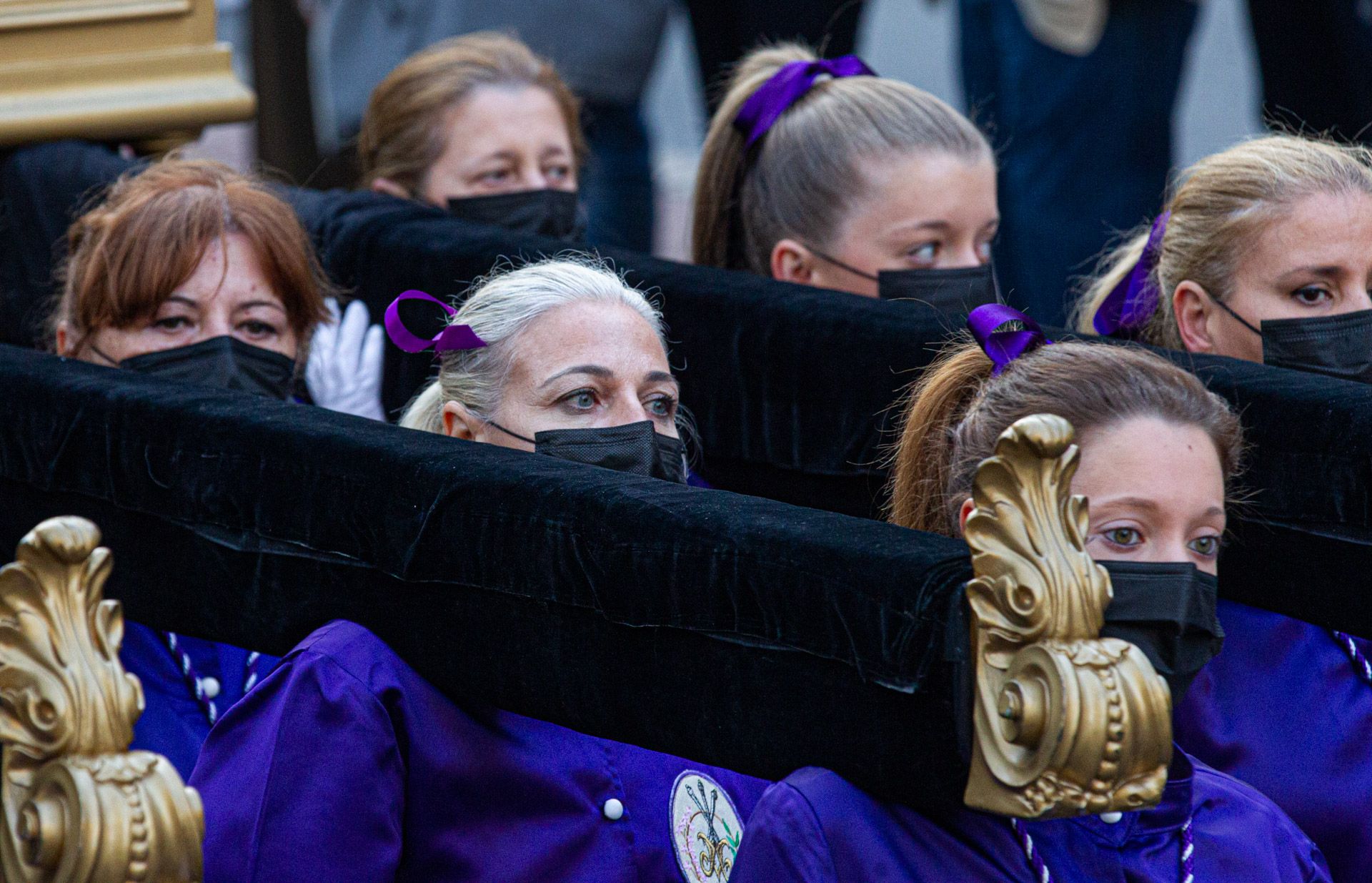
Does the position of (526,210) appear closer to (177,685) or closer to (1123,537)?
(177,685)

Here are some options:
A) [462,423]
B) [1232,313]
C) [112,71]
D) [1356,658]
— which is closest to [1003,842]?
[1356,658]

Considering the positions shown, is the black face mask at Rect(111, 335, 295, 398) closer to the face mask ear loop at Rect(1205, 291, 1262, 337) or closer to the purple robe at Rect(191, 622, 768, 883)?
the purple robe at Rect(191, 622, 768, 883)

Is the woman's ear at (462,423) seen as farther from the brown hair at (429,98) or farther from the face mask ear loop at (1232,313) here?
the brown hair at (429,98)

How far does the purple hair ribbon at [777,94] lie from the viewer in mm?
3008

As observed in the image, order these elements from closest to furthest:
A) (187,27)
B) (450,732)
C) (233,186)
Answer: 1. (450,732)
2. (233,186)
3. (187,27)

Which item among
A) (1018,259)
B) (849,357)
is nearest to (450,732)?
(849,357)

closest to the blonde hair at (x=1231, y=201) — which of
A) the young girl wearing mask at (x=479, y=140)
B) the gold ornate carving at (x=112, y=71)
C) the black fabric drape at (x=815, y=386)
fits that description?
the black fabric drape at (x=815, y=386)

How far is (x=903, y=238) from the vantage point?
2.83 m

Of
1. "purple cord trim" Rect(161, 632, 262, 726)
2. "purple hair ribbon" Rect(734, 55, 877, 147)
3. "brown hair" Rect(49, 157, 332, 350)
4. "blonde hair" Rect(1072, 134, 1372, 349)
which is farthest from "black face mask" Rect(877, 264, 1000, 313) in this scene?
"purple cord trim" Rect(161, 632, 262, 726)

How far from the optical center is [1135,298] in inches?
104

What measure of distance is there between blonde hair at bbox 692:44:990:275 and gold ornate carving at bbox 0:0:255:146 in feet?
2.52

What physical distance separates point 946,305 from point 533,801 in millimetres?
1119

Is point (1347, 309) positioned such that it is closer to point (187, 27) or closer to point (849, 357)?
point (849, 357)

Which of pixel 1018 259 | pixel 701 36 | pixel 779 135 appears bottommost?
pixel 1018 259
